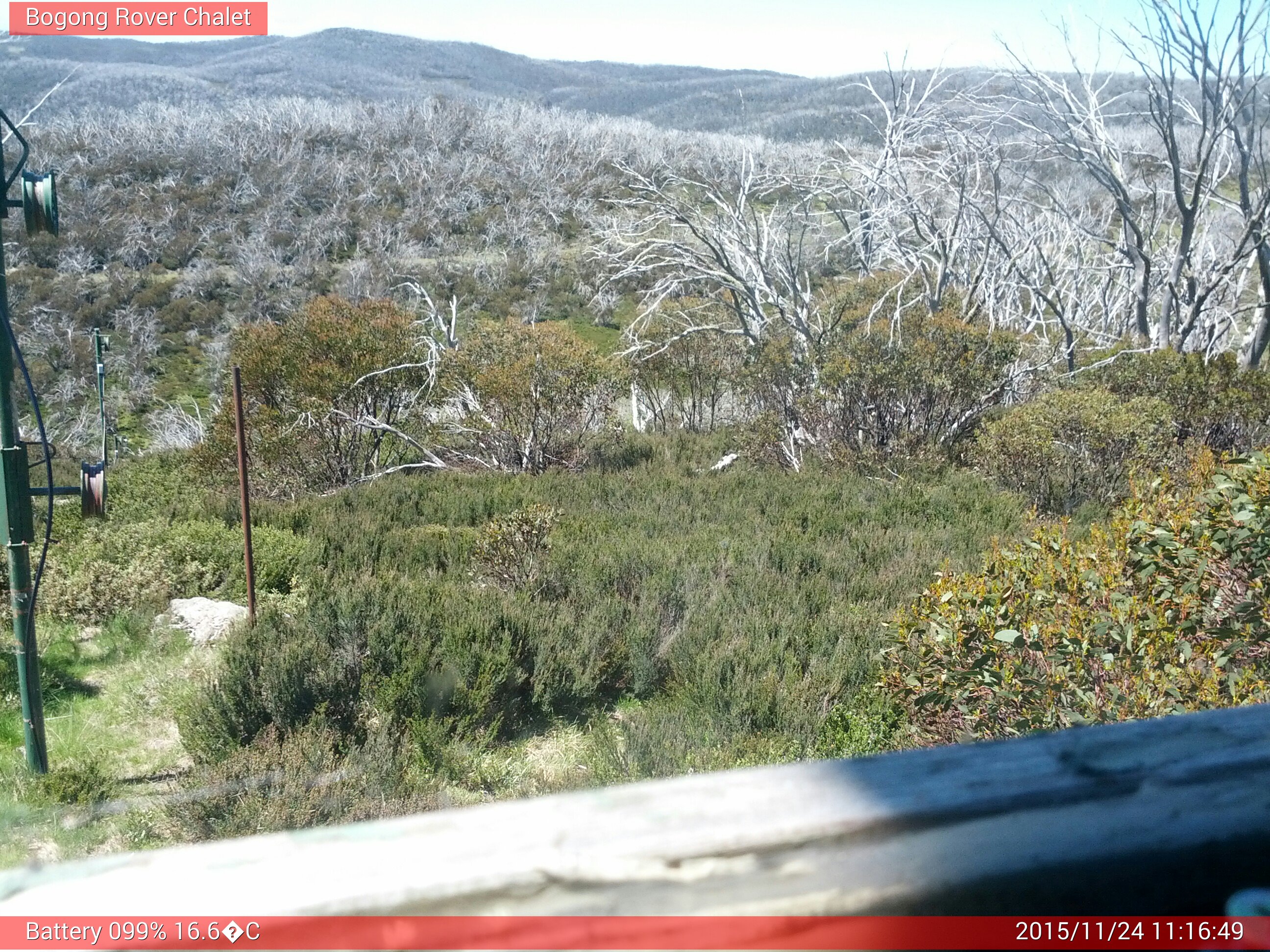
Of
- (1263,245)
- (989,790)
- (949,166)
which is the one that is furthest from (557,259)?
(989,790)

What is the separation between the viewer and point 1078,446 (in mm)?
8633

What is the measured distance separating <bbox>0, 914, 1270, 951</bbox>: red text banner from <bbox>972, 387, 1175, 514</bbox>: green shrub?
839 cm

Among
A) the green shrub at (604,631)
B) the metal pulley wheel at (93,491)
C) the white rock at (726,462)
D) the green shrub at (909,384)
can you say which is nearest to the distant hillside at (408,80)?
the white rock at (726,462)

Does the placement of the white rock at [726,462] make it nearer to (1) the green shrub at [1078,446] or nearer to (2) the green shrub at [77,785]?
(1) the green shrub at [1078,446]

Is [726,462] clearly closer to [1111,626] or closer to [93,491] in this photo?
[1111,626]

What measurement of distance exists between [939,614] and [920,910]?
3.36 metres

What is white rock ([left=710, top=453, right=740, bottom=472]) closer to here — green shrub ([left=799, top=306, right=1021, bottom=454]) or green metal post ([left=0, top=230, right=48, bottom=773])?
green shrub ([left=799, top=306, right=1021, bottom=454])

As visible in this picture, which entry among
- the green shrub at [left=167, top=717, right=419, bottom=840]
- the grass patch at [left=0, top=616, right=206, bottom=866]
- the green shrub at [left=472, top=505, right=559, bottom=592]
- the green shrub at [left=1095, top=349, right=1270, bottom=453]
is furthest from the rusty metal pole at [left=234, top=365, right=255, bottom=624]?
the green shrub at [left=1095, top=349, right=1270, bottom=453]

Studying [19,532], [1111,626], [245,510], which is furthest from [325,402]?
[1111,626]

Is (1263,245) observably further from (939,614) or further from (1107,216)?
(1107,216)

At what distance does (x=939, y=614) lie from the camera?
3805 millimetres

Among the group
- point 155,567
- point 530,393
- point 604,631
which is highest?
point 530,393

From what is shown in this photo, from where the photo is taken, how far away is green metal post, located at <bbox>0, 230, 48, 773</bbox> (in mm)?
3680

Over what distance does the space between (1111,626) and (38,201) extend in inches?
165
